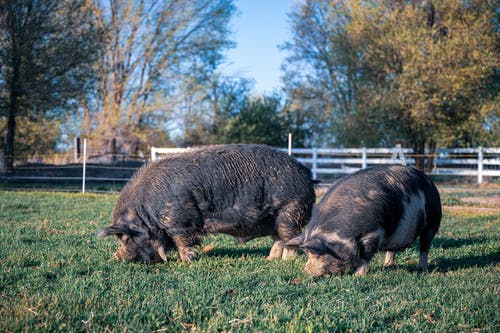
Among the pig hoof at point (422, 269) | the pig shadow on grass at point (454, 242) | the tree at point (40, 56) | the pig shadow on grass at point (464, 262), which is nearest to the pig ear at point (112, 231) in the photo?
the pig hoof at point (422, 269)

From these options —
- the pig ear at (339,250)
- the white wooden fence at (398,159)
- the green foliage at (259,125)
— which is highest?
Result: the green foliage at (259,125)

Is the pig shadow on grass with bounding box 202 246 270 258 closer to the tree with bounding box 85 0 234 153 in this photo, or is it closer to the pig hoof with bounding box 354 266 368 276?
the pig hoof with bounding box 354 266 368 276

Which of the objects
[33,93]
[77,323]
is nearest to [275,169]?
[77,323]

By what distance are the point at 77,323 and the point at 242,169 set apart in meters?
3.16

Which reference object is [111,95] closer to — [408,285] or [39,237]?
[39,237]

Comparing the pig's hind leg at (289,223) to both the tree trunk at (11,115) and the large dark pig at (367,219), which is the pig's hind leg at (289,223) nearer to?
the large dark pig at (367,219)

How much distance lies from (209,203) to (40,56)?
1587 centimetres

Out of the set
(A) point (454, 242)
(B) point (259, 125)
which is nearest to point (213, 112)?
(B) point (259, 125)

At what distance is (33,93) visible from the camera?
18922mm

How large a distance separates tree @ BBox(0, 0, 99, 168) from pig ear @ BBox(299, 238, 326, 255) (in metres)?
16.1

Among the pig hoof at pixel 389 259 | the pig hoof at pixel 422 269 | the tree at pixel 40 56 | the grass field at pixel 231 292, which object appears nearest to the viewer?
the grass field at pixel 231 292

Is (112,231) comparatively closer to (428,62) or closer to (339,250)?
(339,250)

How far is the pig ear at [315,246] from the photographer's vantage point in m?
4.83

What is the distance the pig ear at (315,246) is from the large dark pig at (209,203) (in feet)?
3.91
